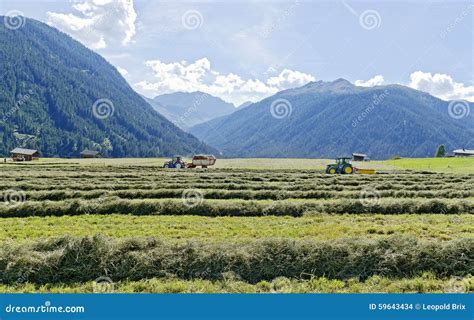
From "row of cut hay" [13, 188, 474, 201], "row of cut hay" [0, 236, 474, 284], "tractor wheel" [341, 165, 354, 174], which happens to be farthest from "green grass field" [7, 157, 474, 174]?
"row of cut hay" [0, 236, 474, 284]

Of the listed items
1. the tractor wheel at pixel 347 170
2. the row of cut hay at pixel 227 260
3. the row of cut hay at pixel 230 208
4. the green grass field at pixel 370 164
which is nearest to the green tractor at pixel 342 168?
the tractor wheel at pixel 347 170

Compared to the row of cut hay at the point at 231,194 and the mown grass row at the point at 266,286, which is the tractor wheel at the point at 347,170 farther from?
the mown grass row at the point at 266,286

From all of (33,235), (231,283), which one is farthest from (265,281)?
(33,235)

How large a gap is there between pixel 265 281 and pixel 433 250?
5.18 m

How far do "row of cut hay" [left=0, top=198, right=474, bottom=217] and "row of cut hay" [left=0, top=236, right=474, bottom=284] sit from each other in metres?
8.95

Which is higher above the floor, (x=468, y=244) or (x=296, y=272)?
(x=468, y=244)

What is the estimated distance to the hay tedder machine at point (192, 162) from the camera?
62756 mm

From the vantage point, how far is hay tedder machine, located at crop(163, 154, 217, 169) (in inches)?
2471

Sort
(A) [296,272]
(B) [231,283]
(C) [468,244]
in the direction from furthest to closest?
(C) [468,244] → (A) [296,272] → (B) [231,283]

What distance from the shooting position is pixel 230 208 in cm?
2008

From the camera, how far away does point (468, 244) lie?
35.6 ft
